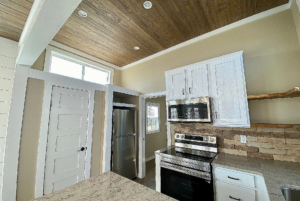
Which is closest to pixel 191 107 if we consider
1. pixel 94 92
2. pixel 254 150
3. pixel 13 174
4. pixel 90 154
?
pixel 254 150

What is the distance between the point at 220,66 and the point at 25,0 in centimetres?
301

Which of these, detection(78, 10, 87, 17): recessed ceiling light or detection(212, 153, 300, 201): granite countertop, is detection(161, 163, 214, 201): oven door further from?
detection(78, 10, 87, 17): recessed ceiling light

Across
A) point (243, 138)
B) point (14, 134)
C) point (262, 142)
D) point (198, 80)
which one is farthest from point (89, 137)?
point (262, 142)

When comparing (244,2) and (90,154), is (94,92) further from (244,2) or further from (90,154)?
(244,2)

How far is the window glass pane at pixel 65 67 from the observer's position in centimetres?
289

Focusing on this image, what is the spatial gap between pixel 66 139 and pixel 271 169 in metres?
3.09

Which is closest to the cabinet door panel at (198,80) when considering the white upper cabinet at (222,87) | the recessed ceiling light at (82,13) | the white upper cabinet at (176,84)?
the white upper cabinet at (222,87)

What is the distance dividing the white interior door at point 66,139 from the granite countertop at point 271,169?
2411 millimetres

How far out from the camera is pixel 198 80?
229cm

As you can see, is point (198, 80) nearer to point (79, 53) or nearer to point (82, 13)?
point (82, 13)

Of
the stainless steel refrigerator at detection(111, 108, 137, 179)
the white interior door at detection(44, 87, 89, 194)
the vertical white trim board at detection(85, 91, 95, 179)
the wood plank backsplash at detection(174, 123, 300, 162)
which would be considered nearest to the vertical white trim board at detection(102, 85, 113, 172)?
the stainless steel refrigerator at detection(111, 108, 137, 179)

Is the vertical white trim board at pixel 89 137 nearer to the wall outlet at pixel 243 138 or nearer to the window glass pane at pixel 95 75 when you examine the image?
the window glass pane at pixel 95 75

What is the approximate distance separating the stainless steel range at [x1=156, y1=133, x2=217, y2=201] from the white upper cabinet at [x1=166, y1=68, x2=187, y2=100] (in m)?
0.85

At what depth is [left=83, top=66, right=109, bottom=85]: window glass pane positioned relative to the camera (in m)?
3.49
